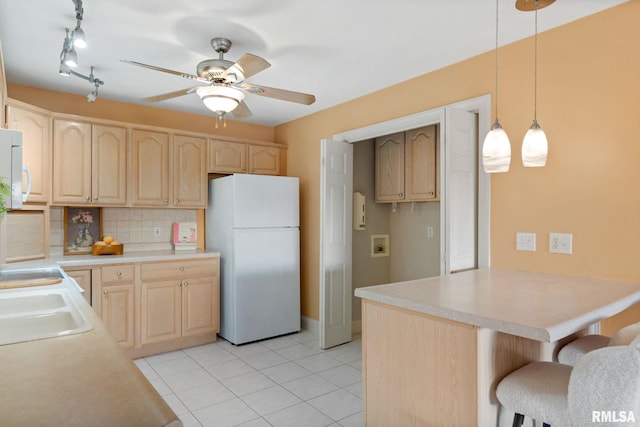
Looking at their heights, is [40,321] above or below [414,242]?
below

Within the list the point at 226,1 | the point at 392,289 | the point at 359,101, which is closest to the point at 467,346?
the point at 392,289

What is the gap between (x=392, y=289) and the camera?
1.90 metres

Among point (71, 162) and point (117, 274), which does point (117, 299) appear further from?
point (71, 162)

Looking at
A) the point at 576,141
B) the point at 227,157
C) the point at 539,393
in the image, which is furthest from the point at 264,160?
the point at 539,393

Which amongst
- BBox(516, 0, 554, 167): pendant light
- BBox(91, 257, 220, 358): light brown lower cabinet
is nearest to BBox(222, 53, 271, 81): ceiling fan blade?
BBox(516, 0, 554, 167): pendant light

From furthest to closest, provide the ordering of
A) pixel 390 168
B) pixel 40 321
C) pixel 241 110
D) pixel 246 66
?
1. pixel 390 168
2. pixel 241 110
3. pixel 246 66
4. pixel 40 321

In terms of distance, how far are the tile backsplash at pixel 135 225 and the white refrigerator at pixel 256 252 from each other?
423 millimetres

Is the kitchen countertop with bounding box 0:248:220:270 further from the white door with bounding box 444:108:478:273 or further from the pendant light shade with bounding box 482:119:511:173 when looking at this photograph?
the pendant light shade with bounding box 482:119:511:173

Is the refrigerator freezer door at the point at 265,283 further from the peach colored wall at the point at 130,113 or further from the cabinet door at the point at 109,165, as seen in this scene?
the peach colored wall at the point at 130,113

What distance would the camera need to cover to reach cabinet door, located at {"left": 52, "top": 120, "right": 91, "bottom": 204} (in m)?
3.32

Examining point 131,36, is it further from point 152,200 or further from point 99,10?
point 152,200

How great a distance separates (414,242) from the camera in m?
4.32

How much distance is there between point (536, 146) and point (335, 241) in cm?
216

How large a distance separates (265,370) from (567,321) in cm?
248
